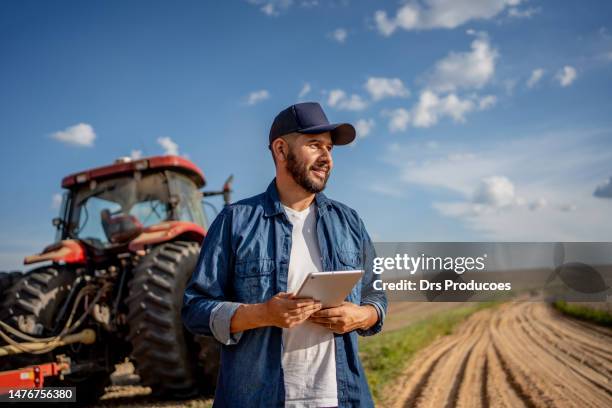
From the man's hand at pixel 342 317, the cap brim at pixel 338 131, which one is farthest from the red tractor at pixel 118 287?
the man's hand at pixel 342 317

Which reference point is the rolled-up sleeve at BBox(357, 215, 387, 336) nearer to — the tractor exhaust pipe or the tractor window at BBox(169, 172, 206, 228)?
the tractor exhaust pipe

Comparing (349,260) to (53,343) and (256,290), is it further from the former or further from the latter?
(53,343)

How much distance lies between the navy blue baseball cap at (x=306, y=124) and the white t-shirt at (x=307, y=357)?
1.28 ft

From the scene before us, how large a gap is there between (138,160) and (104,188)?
53cm

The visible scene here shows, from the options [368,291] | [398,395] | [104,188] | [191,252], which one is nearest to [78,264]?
[104,188]

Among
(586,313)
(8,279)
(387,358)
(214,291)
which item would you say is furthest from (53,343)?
(586,313)

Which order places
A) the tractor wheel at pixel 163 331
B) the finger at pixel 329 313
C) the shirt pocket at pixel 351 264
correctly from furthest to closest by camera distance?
1. the tractor wheel at pixel 163 331
2. the shirt pocket at pixel 351 264
3. the finger at pixel 329 313

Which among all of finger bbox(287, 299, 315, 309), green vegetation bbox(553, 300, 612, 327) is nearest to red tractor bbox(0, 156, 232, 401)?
finger bbox(287, 299, 315, 309)

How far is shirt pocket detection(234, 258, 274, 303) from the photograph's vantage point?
190 cm

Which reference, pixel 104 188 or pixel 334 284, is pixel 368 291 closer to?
pixel 334 284

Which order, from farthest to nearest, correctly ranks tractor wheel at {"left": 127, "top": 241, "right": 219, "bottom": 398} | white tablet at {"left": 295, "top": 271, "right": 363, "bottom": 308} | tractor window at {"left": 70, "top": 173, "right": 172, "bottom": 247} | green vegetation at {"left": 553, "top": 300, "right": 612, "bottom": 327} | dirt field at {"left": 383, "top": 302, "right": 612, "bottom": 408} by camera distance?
1. green vegetation at {"left": 553, "top": 300, "right": 612, "bottom": 327}
2. dirt field at {"left": 383, "top": 302, "right": 612, "bottom": 408}
3. tractor window at {"left": 70, "top": 173, "right": 172, "bottom": 247}
4. tractor wheel at {"left": 127, "top": 241, "right": 219, "bottom": 398}
5. white tablet at {"left": 295, "top": 271, "right": 363, "bottom": 308}

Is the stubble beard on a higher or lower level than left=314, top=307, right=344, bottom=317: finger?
higher

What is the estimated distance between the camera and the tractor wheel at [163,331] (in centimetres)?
491

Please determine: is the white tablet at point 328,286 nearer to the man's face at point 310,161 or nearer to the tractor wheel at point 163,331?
the man's face at point 310,161
